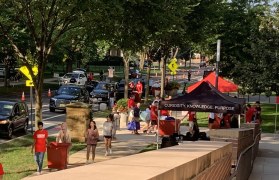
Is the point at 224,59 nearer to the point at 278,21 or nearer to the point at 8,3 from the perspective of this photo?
the point at 278,21

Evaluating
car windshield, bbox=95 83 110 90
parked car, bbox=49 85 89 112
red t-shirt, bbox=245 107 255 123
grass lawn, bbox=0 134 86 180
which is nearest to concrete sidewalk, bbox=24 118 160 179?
grass lawn, bbox=0 134 86 180

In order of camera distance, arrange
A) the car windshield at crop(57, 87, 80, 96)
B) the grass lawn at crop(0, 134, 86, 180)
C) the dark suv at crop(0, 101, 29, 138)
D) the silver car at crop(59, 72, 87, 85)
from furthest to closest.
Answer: the silver car at crop(59, 72, 87, 85), the car windshield at crop(57, 87, 80, 96), the dark suv at crop(0, 101, 29, 138), the grass lawn at crop(0, 134, 86, 180)

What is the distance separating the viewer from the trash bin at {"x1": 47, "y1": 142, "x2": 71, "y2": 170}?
13.6 m

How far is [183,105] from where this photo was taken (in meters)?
16.1

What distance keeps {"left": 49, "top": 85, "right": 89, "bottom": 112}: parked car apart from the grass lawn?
37.3ft

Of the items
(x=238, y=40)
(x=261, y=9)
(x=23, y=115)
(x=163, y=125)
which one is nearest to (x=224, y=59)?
(x=238, y=40)

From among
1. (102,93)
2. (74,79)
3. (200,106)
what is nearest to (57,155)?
(200,106)

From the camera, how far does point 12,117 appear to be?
21141mm

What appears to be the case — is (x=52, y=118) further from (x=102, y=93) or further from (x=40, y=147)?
(x=40, y=147)

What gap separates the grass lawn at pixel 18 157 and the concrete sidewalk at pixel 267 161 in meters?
6.19

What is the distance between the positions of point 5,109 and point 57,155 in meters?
8.95

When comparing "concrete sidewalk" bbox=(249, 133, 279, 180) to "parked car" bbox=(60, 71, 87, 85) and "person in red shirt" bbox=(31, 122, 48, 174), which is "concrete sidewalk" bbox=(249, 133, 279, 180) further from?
"parked car" bbox=(60, 71, 87, 85)

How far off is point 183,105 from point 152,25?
3.26m

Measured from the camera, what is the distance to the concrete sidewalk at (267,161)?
1471 cm
